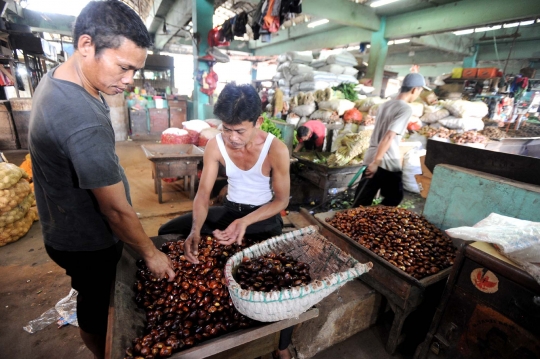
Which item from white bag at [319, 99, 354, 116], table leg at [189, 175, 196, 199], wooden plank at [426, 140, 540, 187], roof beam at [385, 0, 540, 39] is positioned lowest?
table leg at [189, 175, 196, 199]

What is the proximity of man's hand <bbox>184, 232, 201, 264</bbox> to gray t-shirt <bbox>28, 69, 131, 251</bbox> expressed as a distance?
635mm

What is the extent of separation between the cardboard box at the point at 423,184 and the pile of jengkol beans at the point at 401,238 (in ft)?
9.94

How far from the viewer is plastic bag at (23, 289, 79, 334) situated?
2.32m

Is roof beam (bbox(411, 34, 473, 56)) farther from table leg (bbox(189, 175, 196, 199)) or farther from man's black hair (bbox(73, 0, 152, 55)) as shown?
man's black hair (bbox(73, 0, 152, 55))

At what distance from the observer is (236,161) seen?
7.56 feet

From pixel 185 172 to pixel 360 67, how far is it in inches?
354

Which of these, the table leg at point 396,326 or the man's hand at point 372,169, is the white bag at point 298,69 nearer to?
the man's hand at point 372,169

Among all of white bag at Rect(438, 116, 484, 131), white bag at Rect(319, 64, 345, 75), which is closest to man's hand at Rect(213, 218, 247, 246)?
white bag at Rect(438, 116, 484, 131)

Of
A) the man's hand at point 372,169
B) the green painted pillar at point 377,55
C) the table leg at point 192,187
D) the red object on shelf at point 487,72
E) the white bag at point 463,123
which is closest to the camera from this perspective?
the man's hand at point 372,169

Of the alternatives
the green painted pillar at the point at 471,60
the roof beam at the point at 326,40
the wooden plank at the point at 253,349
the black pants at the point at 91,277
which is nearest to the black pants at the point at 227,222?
the black pants at the point at 91,277

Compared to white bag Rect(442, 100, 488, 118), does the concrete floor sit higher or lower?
lower

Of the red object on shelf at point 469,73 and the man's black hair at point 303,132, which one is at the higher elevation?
the red object on shelf at point 469,73

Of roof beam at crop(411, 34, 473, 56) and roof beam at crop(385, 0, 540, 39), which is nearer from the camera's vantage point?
roof beam at crop(385, 0, 540, 39)

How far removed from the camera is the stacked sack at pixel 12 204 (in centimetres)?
319
